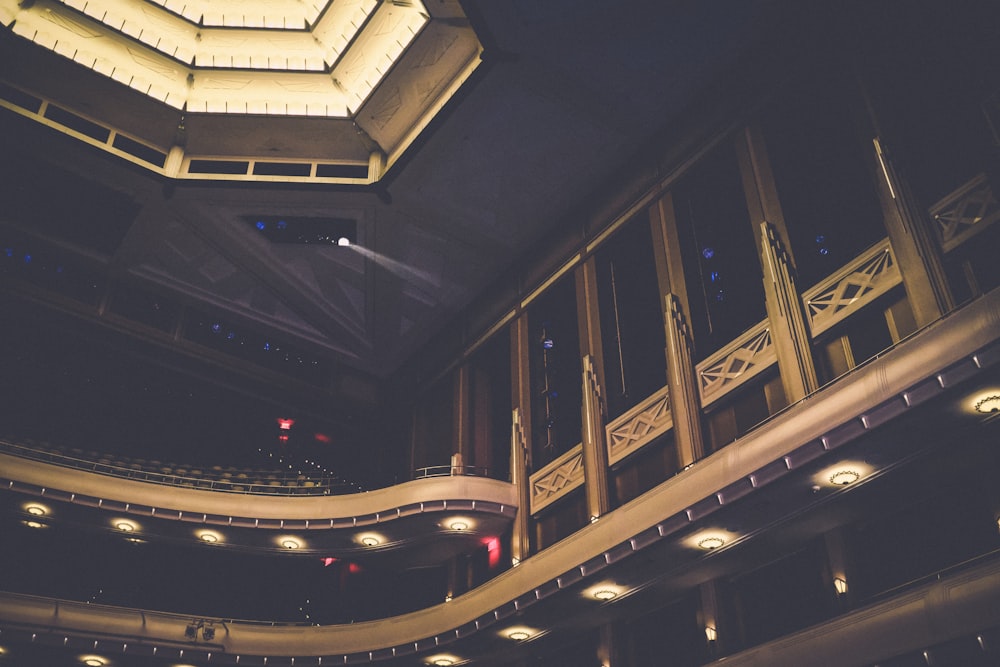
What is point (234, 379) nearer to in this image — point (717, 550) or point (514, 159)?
point (514, 159)

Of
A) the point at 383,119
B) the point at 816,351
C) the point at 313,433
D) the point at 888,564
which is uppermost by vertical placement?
the point at 383,119

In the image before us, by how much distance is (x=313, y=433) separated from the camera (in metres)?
20.6

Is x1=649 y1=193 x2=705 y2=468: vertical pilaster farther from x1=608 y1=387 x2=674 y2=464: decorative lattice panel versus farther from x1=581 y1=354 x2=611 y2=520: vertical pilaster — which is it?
x1=581 y1=354 x2=611 y2=520: vertical pilaster

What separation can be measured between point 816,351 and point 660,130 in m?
6.13

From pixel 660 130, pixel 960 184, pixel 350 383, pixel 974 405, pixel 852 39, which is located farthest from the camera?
pixel 350 383

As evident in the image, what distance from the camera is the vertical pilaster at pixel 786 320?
10812 millimetres

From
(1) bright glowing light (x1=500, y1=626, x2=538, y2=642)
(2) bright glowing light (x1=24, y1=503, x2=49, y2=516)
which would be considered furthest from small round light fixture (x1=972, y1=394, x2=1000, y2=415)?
(2) bright glowing light (x1=24, y1=503, x2=49, y2=516)

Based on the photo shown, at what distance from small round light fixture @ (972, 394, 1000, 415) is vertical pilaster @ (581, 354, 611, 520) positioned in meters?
6.16

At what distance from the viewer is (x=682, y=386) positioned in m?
12.6

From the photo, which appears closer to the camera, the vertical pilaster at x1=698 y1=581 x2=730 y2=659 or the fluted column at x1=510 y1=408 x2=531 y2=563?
the vertical pilaster at x1=698 y1=581 x2=730 y2=659

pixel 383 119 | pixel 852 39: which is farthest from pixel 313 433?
pixel 852 39

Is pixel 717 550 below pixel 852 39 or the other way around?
below

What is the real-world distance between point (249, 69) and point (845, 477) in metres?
13.3

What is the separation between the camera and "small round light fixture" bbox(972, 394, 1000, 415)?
8.14m
